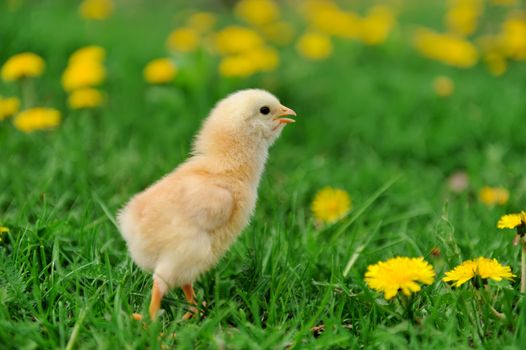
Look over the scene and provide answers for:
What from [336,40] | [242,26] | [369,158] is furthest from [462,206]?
[242,26]

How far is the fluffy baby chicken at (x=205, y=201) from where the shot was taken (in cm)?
233

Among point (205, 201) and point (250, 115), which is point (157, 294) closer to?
point (205, 201)

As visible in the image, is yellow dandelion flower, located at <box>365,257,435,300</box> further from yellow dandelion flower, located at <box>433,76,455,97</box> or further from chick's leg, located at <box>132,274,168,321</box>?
yellow dandelion flower, located at <box>433,76,455,97</box>

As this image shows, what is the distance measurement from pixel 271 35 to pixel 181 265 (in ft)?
18.0

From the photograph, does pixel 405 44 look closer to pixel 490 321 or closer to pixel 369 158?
pixel 369 158

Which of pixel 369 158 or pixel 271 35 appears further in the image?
pixel 271 35

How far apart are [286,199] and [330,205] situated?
9.1 inches

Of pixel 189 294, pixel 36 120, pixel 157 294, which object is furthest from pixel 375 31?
pixel 157 294

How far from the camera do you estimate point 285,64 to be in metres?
6.26

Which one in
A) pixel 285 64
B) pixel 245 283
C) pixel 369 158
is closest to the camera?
pixel 245 283

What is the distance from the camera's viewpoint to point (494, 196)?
12.6 feet

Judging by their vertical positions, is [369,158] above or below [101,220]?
below

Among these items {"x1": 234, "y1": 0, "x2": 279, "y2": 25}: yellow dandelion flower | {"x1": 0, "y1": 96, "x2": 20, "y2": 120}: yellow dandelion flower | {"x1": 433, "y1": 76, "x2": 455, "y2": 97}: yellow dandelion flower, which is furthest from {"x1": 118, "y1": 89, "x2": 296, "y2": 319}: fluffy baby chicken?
{"x1": 234, "y1": 0, "x2": 279, "y2": 25}: yellow dandelion flower

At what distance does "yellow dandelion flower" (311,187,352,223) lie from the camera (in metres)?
3.62
